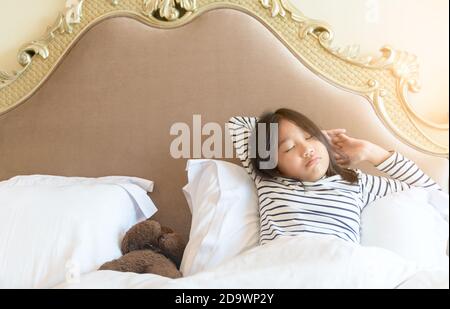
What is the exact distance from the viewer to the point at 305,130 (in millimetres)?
1252

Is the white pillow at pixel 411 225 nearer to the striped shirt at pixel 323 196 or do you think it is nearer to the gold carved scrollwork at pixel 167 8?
the striped shirt at pixel 323 196

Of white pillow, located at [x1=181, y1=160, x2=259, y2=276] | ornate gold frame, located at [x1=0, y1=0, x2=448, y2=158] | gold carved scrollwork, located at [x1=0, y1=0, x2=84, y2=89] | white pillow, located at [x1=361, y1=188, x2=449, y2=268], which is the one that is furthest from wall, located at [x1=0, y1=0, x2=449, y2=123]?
gold carved scrollwork, located at [x1=0, y1=0, x2=84, y2=89]

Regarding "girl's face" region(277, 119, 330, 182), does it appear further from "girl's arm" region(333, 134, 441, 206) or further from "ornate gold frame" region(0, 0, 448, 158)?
"ornate gold frame" region(0, 0, 448, 158)

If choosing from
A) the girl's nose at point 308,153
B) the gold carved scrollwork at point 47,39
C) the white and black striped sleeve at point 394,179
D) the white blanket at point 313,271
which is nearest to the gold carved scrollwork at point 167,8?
the gold carved scrollwork at point 47,39

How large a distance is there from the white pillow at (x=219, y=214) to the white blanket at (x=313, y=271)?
0.22 m

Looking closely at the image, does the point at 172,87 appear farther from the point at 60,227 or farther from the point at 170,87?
the point at 60,227

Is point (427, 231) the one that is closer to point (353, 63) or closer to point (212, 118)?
point (353, 63)

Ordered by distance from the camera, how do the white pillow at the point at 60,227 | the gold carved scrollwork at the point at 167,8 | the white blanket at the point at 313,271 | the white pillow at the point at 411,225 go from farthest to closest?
the gold carved scrollwork at the point at 167,8 → the white pillow at the point at 60,227 → the white pillow at the point at 411,225 → the white blanket at the point at 313,271

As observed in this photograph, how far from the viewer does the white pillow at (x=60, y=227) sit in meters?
1.17

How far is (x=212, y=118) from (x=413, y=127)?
1.93ft

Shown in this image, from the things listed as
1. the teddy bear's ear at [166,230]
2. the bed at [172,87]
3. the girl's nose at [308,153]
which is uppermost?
the bed at [172,87]

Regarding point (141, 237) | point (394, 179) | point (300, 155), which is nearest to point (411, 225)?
point (394, 179)

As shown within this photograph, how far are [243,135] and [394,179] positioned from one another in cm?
42
